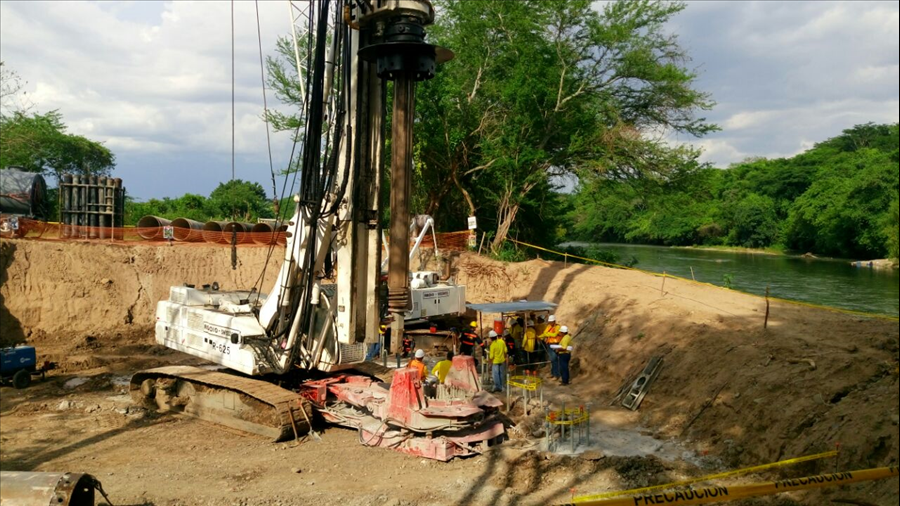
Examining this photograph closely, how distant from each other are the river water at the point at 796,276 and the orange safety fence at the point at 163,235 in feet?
36.6

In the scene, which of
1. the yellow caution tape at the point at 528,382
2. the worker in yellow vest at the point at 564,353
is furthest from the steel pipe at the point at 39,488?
the worker in yellow vest at the point at 564,353

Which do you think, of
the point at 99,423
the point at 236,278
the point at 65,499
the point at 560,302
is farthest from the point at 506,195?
the point at 65,499

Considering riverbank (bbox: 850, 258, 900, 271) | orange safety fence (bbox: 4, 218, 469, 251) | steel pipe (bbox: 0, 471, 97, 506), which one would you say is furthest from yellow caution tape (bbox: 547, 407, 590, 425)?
riverbank (bbox: 850, 258, 900, 271)

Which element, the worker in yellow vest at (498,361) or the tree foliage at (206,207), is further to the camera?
the tree foliage at (206,207)

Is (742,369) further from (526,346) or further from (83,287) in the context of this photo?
(83,287)

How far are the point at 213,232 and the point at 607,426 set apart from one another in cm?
1827

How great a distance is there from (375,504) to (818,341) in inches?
339

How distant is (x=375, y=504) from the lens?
8.63 m

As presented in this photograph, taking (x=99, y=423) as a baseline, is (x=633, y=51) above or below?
above

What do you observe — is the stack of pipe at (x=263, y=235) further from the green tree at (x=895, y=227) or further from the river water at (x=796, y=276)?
the green tree at (x=895, y=227)

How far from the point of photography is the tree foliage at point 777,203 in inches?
996

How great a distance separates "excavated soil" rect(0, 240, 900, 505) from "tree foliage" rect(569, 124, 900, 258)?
Result: 2.42m

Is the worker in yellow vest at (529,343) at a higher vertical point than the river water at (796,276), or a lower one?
lower

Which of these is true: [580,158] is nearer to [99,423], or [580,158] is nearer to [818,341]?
[818,341]
